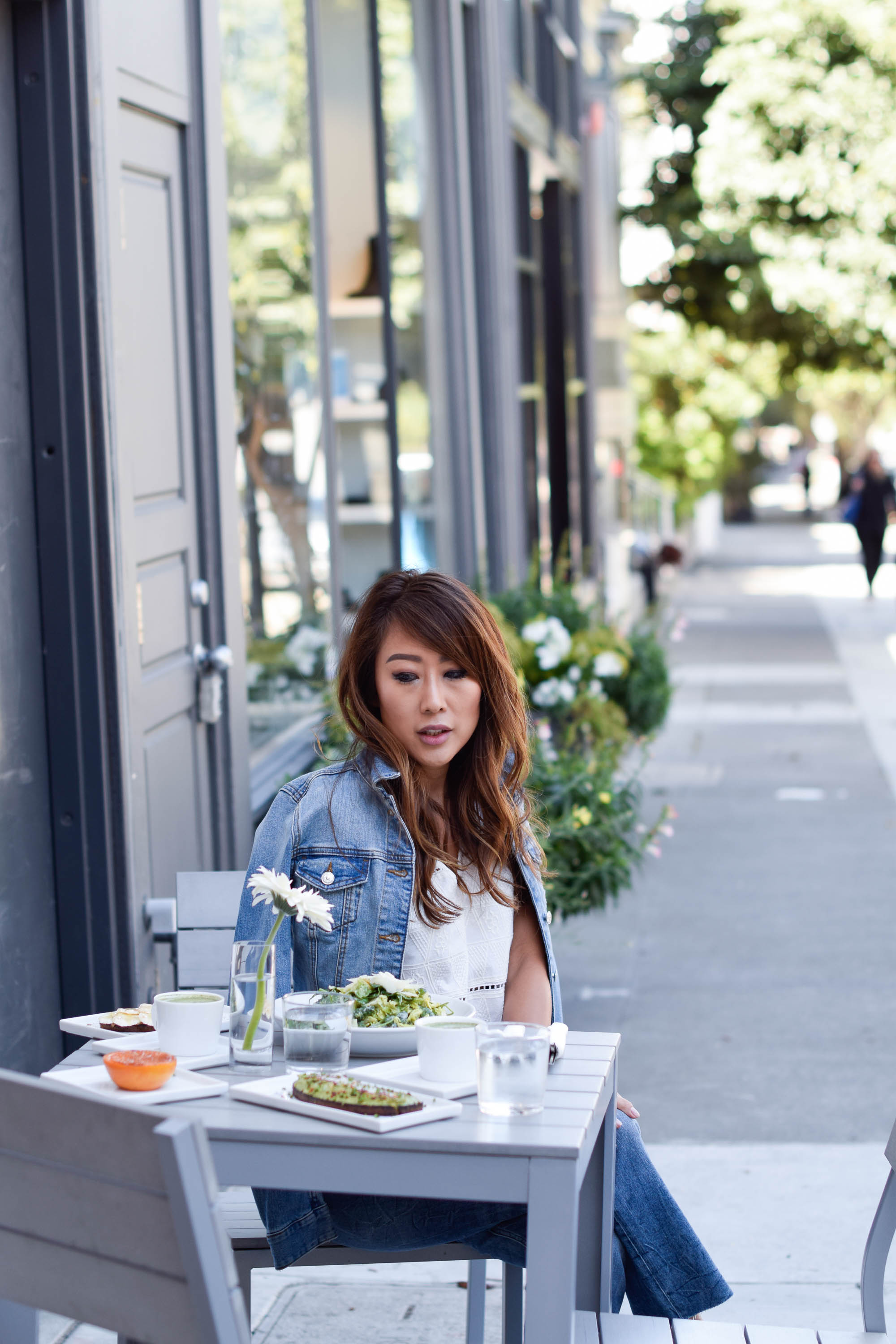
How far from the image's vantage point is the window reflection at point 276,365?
5.95 meters

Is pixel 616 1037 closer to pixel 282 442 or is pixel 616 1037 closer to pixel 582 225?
pixel 282 442

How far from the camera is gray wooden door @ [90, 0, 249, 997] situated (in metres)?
4.01

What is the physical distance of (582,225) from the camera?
16094 millimetres

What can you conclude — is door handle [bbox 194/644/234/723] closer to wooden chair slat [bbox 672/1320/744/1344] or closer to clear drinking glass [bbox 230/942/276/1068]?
clear drinking glass [bbox 230/942/276/1068]

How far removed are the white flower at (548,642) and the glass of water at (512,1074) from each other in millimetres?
4599

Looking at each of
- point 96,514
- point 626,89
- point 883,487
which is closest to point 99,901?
point 96,514

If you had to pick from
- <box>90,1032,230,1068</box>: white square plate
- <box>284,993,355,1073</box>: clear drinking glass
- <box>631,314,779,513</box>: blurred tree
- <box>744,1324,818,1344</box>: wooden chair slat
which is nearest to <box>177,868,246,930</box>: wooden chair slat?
<box>90,1032,230,1068</box>: white square plate

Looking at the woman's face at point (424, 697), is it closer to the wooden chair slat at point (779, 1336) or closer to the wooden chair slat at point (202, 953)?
the wooden chair slat at point (202, 953)

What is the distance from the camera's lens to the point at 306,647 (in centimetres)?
671

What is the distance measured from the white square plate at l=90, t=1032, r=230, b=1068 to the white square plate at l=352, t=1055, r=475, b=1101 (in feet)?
0.64

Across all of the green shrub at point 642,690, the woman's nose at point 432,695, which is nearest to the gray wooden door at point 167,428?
the woman's nose at point 432,695

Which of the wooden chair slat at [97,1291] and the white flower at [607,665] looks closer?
the wooden chair slat at [97,1291]

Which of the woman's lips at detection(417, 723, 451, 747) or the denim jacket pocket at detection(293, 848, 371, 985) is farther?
the woman's lips at detection(417, 723, 451, 747)

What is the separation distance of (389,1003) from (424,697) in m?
0.62
